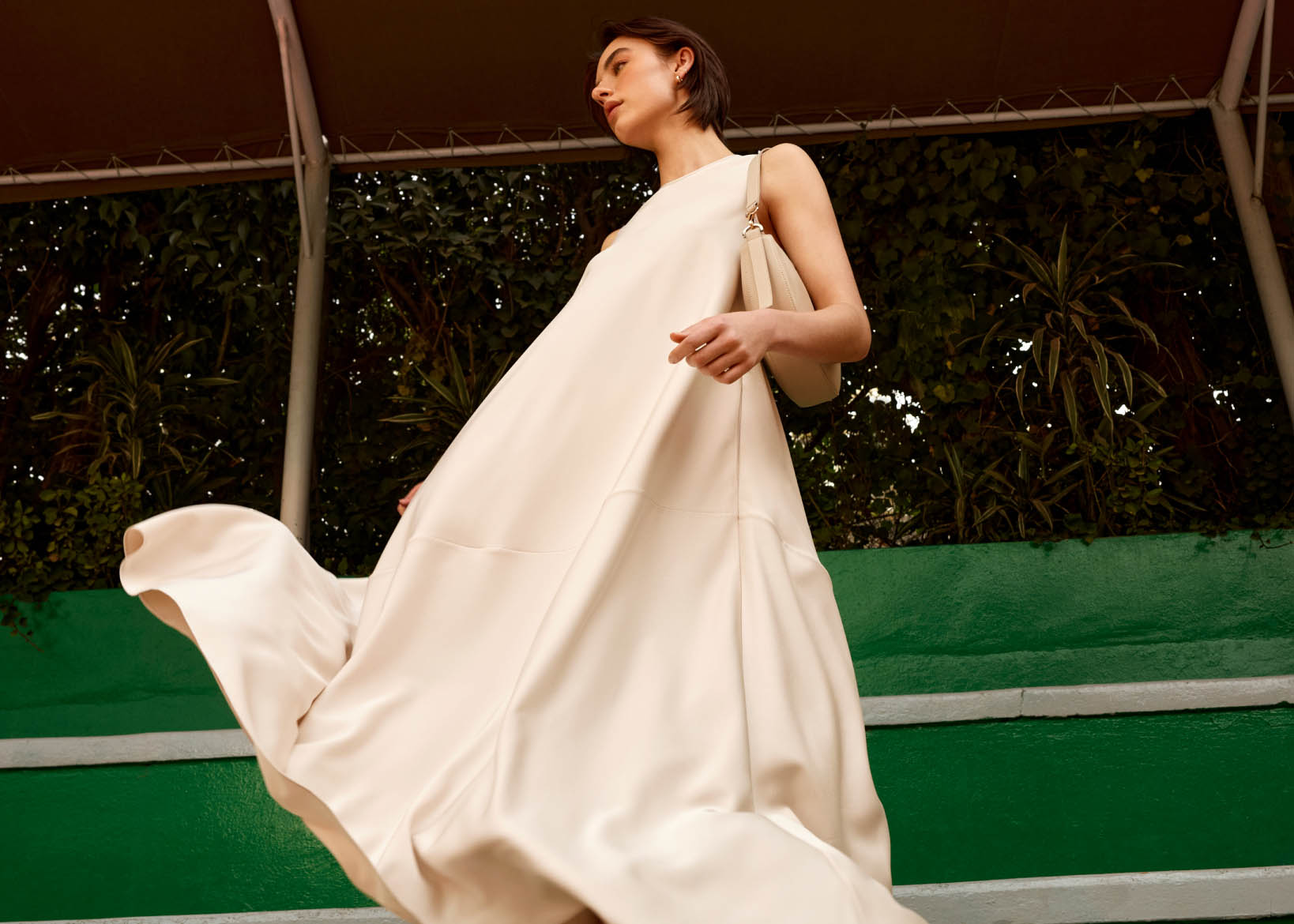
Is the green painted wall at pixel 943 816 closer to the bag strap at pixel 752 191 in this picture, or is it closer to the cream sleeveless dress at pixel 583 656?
the cream sleeveless dress at pixel 583 656

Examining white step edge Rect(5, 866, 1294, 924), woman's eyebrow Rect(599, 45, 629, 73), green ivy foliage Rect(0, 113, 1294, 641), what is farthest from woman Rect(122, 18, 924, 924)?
green ivy foliage Rect(0, 113, 1294, 641)

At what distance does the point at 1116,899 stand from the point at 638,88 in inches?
57.0

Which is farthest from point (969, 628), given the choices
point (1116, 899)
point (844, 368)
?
point (1116, 899)

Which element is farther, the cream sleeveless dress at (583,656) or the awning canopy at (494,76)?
the awning canopy at (494,76)

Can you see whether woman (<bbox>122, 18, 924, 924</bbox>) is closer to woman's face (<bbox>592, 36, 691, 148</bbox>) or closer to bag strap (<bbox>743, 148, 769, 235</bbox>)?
bag strap (<bbox>743, 148, 769, 235</bbox>)

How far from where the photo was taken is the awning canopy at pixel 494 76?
3.16 meters

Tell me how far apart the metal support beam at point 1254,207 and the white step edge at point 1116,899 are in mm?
1998

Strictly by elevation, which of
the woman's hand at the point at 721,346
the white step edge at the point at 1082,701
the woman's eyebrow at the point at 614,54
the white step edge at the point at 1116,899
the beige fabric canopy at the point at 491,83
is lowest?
the white step edge at the point at 1116,899

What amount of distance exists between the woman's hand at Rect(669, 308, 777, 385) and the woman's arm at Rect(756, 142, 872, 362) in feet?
0.23

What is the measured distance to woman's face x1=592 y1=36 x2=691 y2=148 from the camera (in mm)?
1763

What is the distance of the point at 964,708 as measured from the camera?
2211 mm

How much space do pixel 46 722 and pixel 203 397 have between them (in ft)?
4.73

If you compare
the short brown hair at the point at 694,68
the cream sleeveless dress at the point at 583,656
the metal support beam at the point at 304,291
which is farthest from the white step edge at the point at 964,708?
the short brown hair at the point at 694,68

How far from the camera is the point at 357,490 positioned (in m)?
4.18
